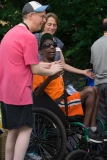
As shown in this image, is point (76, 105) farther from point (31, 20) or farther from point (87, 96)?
point (31, 20)

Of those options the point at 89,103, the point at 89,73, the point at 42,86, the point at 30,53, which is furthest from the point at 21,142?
the point at 89,73

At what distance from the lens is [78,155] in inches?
170

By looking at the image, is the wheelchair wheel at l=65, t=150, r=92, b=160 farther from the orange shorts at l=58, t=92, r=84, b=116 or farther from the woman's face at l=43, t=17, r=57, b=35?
the woman's face at l=43, t=17, r=57, b=35

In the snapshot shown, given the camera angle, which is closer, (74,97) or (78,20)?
(74,97)

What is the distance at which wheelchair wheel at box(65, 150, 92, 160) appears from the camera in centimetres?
427

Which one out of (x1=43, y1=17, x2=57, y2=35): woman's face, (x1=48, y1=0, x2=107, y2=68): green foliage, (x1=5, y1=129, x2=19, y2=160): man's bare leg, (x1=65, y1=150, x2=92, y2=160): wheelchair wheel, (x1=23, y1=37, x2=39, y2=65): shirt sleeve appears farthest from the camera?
(x1=48, y1=0, x2=107, y2=68): green foliage

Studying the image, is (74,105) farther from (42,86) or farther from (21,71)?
Result: (21,71)

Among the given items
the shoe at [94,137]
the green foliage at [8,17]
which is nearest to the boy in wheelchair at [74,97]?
the shoe at [94,137]

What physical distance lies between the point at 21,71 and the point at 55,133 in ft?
3.17

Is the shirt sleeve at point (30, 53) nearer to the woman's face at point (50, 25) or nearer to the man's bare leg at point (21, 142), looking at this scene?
the man's bare leg at point (21, 142)

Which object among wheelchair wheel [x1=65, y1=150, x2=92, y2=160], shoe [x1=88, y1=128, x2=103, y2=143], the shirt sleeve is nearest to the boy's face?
the shirt sleeve

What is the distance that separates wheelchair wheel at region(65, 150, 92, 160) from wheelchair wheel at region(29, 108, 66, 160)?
171 mm

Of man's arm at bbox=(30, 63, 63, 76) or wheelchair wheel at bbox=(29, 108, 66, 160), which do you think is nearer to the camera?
man's arm at bbox=(30, 63, 63, 76)

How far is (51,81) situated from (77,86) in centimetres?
407
